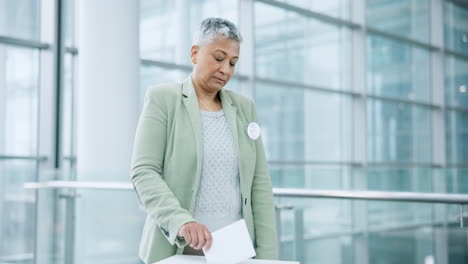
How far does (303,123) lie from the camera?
31.9 ft

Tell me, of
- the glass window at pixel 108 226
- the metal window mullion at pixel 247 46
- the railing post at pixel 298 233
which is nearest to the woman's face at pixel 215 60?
the railing post at pixel 298 233

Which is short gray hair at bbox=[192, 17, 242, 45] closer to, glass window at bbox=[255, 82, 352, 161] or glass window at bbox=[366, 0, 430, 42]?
glass window at bbox=[255, 82, 352, 161]

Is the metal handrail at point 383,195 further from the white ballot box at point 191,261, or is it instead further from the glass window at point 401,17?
the glass window at point 401,17

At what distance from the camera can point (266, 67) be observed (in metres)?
8.81

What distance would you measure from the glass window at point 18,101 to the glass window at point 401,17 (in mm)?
6854

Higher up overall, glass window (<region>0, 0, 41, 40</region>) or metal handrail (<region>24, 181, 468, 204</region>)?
glass window (<region>0, 0, 41, 40</region>)

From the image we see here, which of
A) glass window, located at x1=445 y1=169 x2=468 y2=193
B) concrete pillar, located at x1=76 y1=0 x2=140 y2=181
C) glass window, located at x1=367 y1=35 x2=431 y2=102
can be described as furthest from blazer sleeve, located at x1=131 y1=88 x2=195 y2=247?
glass window, located at x1=367 y1=35 x2=431 y2=102

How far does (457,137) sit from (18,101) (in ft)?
34.1

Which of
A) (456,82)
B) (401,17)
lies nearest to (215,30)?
(401,17)

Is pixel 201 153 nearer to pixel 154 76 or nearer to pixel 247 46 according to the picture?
pixel 154 76

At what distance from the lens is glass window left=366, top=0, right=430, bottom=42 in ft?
36.5

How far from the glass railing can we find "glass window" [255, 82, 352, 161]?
3.11 metres

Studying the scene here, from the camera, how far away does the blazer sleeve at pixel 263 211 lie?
1653 millimetres

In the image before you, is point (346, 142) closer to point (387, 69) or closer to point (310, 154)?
point (310, 154)
